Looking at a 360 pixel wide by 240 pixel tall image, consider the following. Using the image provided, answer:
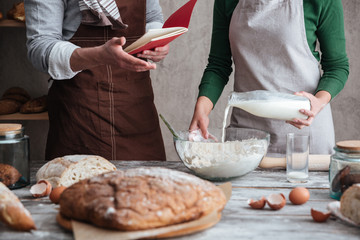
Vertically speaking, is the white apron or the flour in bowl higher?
the white apron

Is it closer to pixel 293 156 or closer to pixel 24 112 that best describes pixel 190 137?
pixel 293 156

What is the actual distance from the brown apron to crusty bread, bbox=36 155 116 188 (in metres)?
0.67

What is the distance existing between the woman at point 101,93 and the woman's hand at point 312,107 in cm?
62

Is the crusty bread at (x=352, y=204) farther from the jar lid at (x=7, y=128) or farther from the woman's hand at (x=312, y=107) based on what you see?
the jar lid at (x=7, y=128)

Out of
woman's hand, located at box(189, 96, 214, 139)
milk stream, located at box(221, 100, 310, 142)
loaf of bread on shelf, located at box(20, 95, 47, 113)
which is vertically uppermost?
milk stream, located at box(221, 100, 310, 142)

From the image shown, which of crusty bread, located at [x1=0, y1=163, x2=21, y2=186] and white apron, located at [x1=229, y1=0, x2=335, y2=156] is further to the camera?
white apron, located at [x1=229, y1=0, x2=335, y2=156]

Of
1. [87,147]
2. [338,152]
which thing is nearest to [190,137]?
[338,152]

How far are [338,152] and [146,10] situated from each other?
4.22 feet

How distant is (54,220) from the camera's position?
37.4 inches

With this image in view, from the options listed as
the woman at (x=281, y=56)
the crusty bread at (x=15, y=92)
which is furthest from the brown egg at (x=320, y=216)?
the crusty bread at (x=15, y=92)

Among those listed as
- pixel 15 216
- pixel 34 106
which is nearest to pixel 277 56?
pixel 15 216

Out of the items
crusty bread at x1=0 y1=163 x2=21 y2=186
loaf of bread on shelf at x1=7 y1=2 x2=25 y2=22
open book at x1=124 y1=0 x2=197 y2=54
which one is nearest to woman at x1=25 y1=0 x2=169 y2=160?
open book at x1=124 y1=0 x2=197 y2=54

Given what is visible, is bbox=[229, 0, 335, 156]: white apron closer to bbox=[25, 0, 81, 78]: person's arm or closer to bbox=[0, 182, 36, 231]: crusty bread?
bbox=[25, 0, 81, 78]: person's arm

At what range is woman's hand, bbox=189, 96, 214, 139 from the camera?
1587mm
